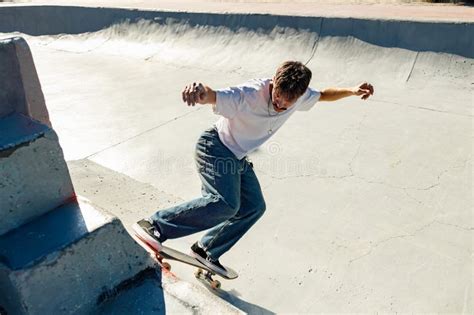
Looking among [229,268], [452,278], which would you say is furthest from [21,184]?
[452,278]

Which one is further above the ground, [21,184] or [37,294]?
[21,184]

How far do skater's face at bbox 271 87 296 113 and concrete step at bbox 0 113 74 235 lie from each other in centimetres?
118

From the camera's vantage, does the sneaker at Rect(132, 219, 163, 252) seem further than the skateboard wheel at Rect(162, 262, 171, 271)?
No

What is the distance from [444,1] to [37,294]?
35.9ft

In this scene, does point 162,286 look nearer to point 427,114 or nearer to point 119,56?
point 427,114

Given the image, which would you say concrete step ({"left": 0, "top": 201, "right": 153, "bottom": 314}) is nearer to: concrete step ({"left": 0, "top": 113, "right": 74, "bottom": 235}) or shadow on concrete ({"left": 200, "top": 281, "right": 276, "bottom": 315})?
concrete step ({"left": 0, "top": 113, "right": 74, "bottom": 235})

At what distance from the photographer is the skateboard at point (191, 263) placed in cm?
284

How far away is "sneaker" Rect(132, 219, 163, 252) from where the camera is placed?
2.79 metres

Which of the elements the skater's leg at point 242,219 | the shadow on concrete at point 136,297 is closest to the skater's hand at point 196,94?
the skater's leg at point 242,219

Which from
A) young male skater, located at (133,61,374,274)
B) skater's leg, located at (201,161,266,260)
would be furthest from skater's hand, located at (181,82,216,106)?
skater's leg, located at (201,161,266,260)

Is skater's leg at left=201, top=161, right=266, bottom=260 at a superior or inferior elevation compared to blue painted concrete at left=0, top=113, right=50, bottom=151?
inferior

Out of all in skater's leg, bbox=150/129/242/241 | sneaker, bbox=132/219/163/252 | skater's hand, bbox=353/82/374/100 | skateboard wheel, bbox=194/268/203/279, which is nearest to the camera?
skater's leg, bbox=150/129/242/241

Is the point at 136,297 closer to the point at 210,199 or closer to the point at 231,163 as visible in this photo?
the point at 210,199

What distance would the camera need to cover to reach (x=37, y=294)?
6.17 feet
